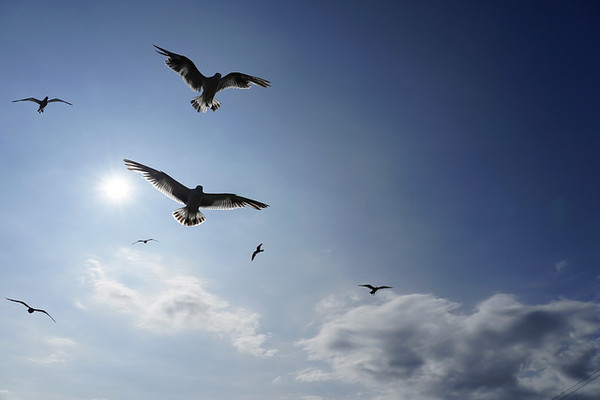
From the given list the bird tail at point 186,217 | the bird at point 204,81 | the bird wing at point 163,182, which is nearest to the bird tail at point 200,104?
the bird at point 204,81

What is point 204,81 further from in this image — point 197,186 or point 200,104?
point 197,186

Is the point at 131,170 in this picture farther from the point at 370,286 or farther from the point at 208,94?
the point at 370,286

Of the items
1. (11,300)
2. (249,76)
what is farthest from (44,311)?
(249,76)

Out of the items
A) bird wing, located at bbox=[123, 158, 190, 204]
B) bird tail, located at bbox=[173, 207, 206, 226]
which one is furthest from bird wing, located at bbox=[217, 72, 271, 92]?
bird tail, located at bbox=[173, 207, 206, 226]

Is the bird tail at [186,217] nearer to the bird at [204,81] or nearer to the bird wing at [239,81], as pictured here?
the bird at [204,81]

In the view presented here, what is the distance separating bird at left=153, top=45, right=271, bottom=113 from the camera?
26453 millimetres

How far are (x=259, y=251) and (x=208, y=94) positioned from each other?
603 inches

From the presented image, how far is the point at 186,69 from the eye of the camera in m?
26.8

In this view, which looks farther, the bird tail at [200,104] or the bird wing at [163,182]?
the bird tail at [200,104]

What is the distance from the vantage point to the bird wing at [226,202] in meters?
26.8

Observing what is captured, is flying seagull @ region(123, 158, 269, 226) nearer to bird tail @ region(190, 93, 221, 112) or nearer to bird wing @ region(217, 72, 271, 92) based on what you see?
bird tail @ region(190, 93, 221, 112)

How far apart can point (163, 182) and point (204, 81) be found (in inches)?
346

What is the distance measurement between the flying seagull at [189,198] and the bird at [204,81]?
6.61 m

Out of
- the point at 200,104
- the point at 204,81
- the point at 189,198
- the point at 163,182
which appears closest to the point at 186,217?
the point at 189,198
